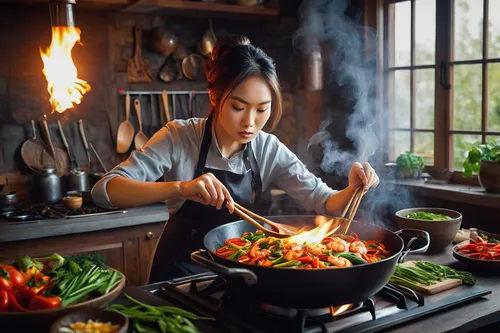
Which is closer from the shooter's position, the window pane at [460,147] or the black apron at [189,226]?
the black apron at [189,226]

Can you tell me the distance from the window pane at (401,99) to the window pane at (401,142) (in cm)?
6

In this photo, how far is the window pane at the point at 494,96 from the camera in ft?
12.3

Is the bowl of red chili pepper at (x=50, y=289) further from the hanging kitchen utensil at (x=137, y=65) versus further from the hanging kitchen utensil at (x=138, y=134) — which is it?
the hanging kitchen utensil at (x=137, y=65)

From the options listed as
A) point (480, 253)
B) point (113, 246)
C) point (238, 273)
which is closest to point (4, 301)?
point (238, 273)

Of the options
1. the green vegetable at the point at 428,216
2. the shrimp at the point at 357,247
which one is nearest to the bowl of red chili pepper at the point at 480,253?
the green vegetable at the point at 428,216

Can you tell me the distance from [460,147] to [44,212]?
288 cm

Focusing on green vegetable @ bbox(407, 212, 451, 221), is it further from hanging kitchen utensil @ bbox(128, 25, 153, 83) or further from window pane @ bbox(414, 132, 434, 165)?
hanging kitchen utensil @ bbox(128, 25, 153, 83)

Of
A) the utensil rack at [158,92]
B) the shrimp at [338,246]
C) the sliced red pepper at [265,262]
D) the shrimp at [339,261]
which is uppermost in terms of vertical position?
the utensil rack at [158,92]

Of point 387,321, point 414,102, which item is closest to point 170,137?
point 387,321

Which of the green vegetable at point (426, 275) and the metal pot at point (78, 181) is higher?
the metal pot at point (78, 181)

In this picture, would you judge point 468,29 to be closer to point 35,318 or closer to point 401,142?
point 401,142

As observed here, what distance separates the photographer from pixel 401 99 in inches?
174

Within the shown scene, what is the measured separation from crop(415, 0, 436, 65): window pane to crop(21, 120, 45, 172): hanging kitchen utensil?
285 centimetres

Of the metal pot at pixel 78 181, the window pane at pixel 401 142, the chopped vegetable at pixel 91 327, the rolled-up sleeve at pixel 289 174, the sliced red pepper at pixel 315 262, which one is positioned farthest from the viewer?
the window pane at pixel 401 142
